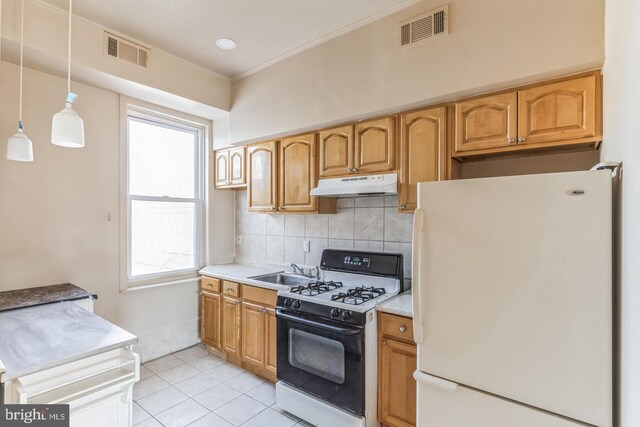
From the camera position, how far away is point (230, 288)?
3109mm

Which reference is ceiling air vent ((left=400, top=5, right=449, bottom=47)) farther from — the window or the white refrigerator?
the window

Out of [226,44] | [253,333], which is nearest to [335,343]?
[253,333]

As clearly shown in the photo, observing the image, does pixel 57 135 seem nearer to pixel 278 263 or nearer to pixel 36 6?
pixel 36 6

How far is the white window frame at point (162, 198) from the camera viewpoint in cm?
304

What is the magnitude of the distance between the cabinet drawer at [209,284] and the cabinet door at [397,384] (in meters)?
1.88

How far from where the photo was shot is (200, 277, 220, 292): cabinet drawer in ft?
10.7

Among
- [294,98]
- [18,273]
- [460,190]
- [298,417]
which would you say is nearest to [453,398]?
[460,190]

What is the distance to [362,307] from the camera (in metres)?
2.03

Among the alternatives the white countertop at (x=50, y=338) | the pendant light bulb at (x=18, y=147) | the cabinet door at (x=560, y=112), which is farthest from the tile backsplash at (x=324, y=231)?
the pendant light bulb at (x=18, y=147)

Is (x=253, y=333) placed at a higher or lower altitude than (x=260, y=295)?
lower

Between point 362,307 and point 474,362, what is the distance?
76 cm

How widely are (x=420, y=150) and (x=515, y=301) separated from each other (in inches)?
48.5

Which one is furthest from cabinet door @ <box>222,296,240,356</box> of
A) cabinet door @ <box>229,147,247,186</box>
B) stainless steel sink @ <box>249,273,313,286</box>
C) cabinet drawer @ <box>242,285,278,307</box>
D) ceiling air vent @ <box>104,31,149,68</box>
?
ceiling air vent @ <box>104,31,149,68</box>

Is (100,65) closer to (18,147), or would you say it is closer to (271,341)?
(18,147)
